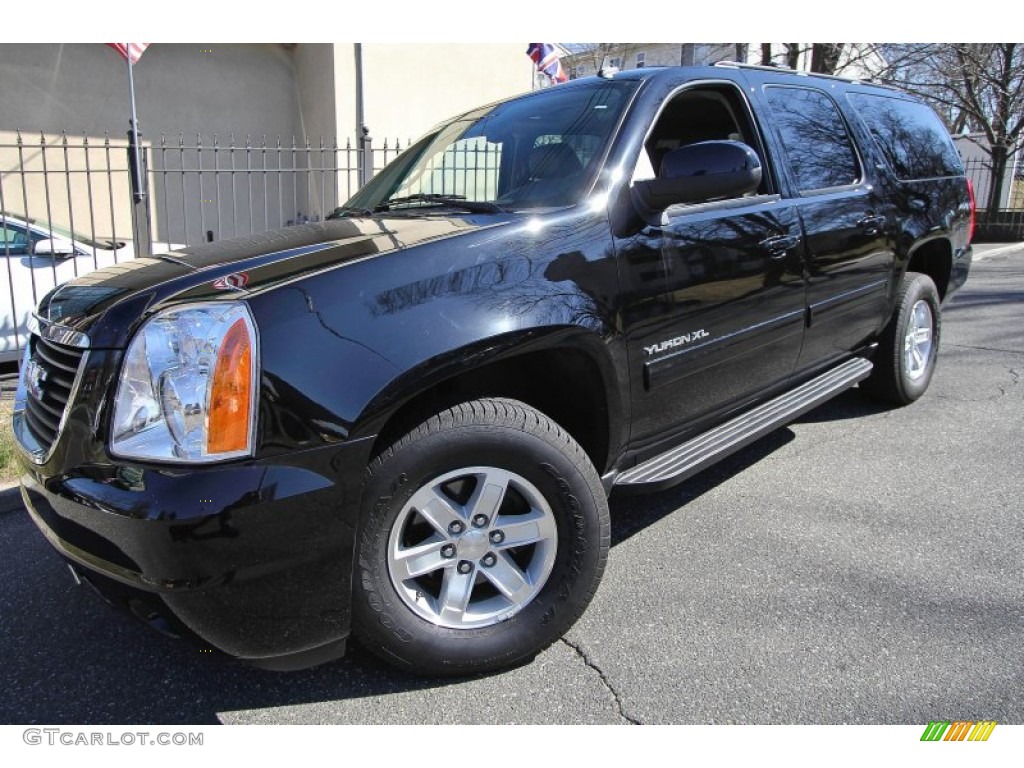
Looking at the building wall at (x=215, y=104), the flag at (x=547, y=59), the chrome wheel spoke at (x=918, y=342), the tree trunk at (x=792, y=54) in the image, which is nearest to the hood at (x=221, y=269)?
the chrome wheel spoke at (x=918, y=342)

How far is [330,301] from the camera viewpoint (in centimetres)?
195

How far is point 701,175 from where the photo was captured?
8.50ft

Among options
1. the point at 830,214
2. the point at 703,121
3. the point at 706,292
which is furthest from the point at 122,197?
the point at 706,292

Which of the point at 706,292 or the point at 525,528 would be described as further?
the point at 706,292

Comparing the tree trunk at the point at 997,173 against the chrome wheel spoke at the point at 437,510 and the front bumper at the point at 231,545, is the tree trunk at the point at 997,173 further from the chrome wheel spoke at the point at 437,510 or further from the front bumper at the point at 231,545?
the front bumper at the point at 231,545

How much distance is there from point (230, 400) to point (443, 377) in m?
0.58

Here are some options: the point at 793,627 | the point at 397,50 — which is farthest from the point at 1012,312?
the point at 397,50

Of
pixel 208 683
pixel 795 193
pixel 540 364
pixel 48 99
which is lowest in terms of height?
pixel 208 683

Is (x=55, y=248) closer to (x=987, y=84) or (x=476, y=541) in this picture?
(x=476, y=541)

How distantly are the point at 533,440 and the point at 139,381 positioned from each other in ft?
3.67

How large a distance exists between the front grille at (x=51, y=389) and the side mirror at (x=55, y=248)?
4.44 metres

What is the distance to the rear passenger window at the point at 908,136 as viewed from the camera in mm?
4328

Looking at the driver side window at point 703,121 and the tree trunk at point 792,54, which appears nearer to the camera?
the driver side window at point 703,121

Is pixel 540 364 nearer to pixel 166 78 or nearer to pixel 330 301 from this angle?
pixel 330 301
